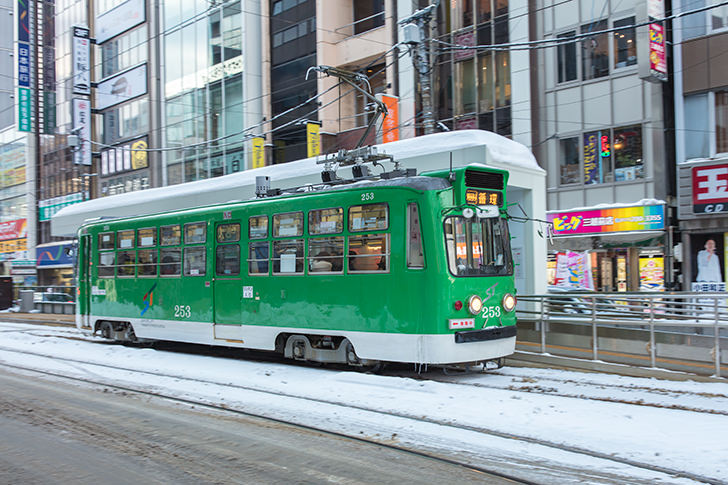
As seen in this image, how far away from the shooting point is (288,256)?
11297 millimetres

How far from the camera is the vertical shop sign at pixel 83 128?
4112 cm

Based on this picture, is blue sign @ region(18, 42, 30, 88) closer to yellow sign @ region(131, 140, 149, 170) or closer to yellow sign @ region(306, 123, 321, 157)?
yellow sign @ region(131, 140, 149, 170)

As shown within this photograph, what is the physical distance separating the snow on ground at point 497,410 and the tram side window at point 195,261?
193 cm

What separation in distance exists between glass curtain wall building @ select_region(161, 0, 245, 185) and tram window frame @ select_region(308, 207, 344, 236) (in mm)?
22515

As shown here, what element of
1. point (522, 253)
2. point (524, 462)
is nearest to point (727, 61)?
point (522, 253)

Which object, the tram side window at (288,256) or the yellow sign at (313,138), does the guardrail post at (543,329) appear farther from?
the yellow sign at (313,138)

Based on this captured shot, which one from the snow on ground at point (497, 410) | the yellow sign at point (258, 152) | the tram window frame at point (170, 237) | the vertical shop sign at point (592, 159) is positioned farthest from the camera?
the yellow sign at point (258, 152)

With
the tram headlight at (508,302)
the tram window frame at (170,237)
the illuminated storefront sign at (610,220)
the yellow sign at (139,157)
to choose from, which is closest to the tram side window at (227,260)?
the tram window frame at (170,237)

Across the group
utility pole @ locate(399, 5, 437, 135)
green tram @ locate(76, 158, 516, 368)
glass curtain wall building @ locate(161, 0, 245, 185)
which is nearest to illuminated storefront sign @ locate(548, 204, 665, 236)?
utility pole @ locate(399, 5, 437, 135)

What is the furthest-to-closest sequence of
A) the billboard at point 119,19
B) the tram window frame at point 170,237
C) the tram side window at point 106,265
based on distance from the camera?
the billboard at point 119,19 → the tram side window at point 106,265 → the tram window frame at point 170,237

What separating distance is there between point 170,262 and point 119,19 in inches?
1394

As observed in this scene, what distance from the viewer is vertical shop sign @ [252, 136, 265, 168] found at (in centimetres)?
3139

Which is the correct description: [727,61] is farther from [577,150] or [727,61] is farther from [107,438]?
[107,438]

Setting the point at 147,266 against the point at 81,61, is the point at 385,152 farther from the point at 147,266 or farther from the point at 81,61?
the point at 81,61
